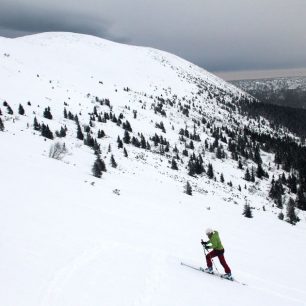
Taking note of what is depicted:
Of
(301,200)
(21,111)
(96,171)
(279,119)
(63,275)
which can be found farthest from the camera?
(279,119)

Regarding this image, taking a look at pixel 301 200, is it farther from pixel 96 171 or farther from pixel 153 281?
pixel 153 281

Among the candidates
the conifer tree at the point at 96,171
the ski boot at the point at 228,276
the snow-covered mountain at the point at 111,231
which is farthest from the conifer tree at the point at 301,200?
the ski boot at the point at 228,276

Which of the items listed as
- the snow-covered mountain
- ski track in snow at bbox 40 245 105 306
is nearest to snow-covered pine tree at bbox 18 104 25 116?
the snow-covered mountain

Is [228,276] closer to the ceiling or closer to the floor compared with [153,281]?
closer to the floor

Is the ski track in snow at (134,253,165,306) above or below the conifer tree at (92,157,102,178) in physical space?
above

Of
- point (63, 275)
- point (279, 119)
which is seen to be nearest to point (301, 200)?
point (63, 275)

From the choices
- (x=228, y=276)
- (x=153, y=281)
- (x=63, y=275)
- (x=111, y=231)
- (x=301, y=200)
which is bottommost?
(x=301, y=200)

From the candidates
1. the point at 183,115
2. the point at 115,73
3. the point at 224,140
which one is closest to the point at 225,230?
the point at 224,140

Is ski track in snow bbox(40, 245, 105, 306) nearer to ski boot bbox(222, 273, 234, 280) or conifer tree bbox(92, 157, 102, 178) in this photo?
ski boot bbox(222, 273, 234, 280)

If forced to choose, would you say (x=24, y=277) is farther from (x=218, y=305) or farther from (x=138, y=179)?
(x=138, y=179)

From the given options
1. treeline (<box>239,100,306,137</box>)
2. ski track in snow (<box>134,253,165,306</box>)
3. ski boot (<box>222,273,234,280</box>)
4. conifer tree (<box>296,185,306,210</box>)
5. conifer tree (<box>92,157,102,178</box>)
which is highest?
ski track in snow (<box>134,253,165,306</box>)

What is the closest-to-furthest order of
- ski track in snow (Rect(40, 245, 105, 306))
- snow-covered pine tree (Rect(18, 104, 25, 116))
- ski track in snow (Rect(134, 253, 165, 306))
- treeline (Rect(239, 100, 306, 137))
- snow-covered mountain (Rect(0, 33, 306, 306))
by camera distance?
ski track in snow (Rect(40, 245, 105, 306)), ski track in snow (Rect(134, 253, 165, 306)), snow-covered mountain (Rect(0, 33, 306, 306)), snow-covered pine tree (Rect(18, 104, 25, 116)), treeline (Rect(239, 100, 306, 137))

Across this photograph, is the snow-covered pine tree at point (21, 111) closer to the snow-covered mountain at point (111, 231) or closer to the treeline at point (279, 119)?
the snow-covered mountain at point (111, 231)

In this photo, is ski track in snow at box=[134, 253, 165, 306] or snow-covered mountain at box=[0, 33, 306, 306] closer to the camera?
ski track in snow at box=[134, 253, 165, 306]
